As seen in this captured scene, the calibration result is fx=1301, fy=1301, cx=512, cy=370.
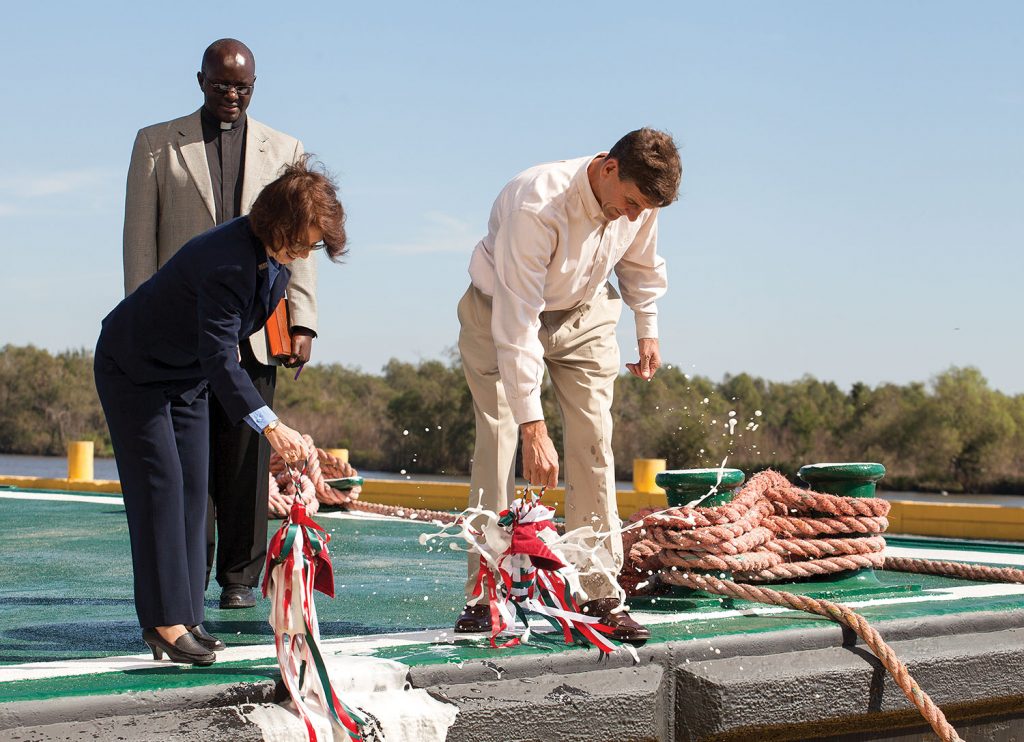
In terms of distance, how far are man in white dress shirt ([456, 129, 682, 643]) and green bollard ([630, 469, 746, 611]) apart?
0.49 m

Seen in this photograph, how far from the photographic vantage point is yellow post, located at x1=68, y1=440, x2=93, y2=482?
11.5m

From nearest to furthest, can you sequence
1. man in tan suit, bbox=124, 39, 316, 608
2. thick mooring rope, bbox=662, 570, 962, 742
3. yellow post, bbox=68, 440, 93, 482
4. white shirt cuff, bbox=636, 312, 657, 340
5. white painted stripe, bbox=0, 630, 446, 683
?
1. white painted stripe, bbox=0, 630, 446, 683
2. thick mooring rope, bbox=662, 570, 962, 742
3. white shirt cuff, bbox=636, 312, 657, 340
4. man in tan suit, bbox=124, 39, 316, 608
5. yellow post, bbox=68, 440, 93, 482

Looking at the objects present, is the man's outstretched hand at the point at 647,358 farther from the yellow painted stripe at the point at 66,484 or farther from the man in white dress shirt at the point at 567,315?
the yellow painted stripe at the point at 66,484

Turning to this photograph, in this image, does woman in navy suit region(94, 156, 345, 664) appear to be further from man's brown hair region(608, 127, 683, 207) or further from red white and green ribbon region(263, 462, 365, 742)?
man's brown hair region(608, 127, 683, 207)

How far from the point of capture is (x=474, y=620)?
334 centimetres

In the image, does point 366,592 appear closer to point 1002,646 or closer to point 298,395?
point 1002,646

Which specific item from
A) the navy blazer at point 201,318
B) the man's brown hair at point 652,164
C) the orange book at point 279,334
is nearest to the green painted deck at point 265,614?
the navy blazer at point 201,318

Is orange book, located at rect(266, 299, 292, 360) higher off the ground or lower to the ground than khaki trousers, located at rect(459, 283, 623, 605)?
higher

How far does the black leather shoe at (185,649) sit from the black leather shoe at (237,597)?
970mm

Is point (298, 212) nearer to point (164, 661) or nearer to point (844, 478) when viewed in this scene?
point (164, 661)

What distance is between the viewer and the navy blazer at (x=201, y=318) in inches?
116

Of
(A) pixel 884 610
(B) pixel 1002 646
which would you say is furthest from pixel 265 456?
(B) pixel 1002 646

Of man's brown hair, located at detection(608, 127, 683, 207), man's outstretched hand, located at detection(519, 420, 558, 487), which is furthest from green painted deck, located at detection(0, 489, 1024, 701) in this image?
man's brown hair, located at detection(608, 127, 683, 207)

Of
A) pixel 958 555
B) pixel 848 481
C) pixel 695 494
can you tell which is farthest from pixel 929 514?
pixel 695 494
